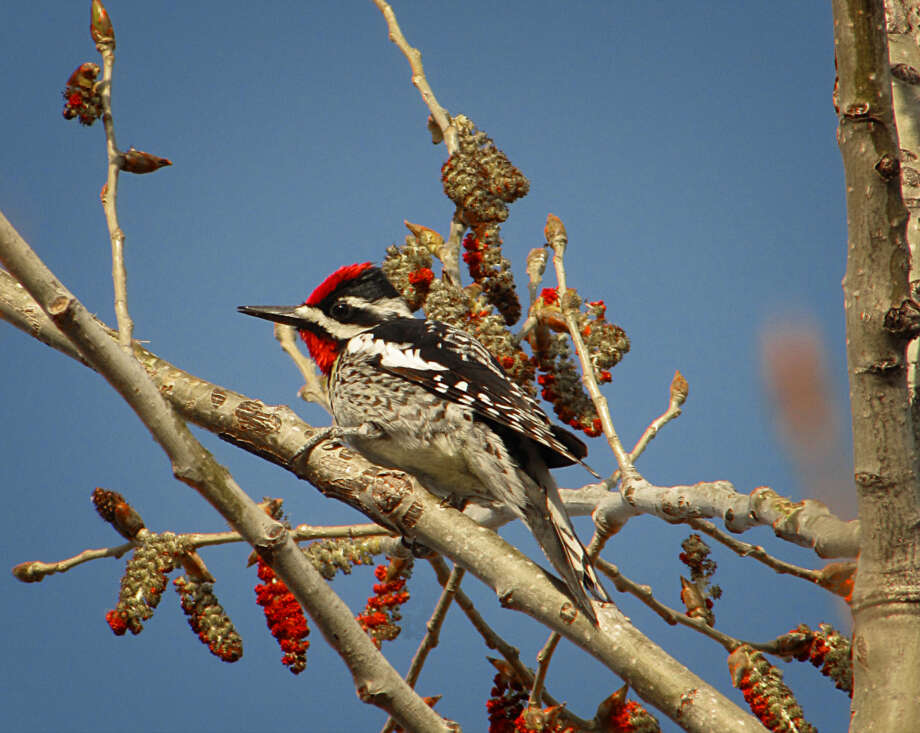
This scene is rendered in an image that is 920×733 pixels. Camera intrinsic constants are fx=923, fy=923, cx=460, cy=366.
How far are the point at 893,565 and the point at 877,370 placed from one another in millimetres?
285

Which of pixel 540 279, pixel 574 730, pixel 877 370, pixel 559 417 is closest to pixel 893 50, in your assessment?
pixel 540 279

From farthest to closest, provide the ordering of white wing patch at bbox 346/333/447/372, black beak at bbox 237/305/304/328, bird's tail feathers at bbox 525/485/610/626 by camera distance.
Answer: black beak at bbox 237/305/304/328 → white wing patch at bbox 346/333/447/372 → bird's tail feathers at bbox 525/485/610/626

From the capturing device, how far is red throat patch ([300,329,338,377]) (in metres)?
3.19

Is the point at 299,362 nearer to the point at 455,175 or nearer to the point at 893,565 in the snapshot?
the point at 455,175

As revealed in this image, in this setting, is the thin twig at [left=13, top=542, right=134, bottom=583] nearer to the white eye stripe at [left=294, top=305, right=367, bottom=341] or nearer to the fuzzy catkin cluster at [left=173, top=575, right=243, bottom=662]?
the fuzzy catkin cluster at [left=173, top=575, right=243, bottom=662]

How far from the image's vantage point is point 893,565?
4.38 feet

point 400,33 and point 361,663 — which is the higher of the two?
point 400,33

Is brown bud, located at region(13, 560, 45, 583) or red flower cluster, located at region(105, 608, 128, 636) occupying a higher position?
brown bud, located at region(13, 560, 45, 583)

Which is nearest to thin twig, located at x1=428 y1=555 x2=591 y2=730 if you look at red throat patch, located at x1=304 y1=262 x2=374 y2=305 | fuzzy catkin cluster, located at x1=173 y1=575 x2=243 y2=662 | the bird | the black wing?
the bird

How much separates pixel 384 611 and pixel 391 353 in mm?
760

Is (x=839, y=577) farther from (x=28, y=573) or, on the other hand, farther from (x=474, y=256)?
(x=28, y=573)

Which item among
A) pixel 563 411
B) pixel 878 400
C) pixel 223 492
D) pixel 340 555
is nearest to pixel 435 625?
pixel 340 555

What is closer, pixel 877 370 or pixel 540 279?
pixel 877 370

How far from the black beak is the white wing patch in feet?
0.91
